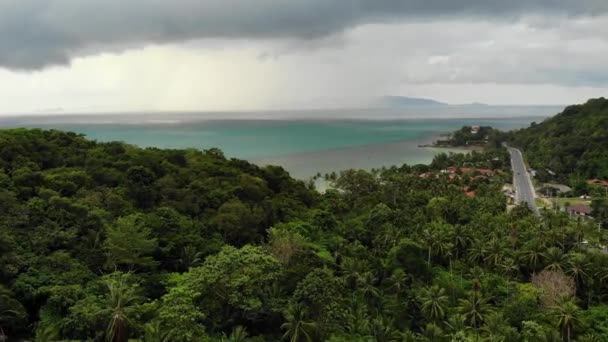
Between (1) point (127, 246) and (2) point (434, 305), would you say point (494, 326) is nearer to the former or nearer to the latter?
(2) point (434, 305)

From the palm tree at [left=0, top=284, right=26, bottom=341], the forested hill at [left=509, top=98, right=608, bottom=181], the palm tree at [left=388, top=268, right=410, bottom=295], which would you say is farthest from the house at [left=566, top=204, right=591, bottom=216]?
the palm tree at [left=0, top=284, right=26, bottom=341]

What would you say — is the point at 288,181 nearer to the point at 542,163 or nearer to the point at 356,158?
the point at 542,163

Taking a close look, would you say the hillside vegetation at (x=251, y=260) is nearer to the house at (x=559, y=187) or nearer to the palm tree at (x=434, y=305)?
the palm tree at (x=434, y=305)

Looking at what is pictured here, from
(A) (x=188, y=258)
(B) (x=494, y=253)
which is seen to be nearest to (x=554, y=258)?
(B) (x=494, y=253)

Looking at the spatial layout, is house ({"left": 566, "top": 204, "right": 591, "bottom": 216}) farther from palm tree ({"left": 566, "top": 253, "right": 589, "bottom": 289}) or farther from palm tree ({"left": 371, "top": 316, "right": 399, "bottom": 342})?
palm tree ({"left": 371, "top": 316, "right": 399, "bottom": 342})

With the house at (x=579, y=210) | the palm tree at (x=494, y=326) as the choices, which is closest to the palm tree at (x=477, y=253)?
the palm tree at (x=494, y=326)

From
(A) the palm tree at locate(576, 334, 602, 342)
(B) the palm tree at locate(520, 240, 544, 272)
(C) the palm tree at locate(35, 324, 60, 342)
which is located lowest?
(A) the palm tree at locate(576, 334, 602, 342)
